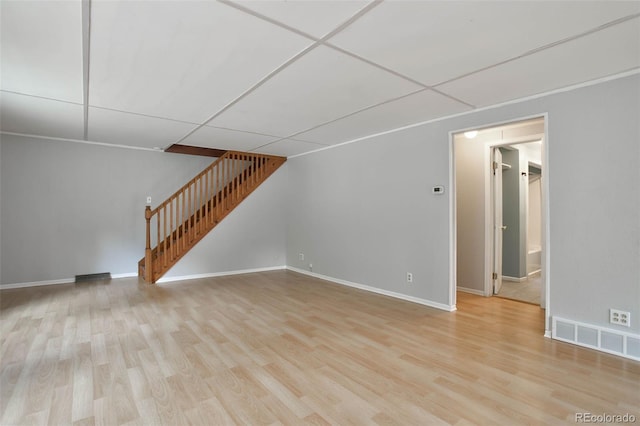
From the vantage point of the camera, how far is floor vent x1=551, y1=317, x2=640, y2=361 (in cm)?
257

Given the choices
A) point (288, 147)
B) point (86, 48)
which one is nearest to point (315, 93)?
point (86, 48)

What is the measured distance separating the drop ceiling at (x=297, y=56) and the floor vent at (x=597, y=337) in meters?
2.18

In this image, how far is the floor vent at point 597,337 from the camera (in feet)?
8.43

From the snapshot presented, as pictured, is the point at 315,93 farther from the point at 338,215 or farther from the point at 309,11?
the point at 338,215

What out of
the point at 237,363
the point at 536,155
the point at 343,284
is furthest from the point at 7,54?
the point at 536,155

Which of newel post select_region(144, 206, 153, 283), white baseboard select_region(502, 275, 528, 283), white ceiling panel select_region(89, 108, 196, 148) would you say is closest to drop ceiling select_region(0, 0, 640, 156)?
white ceiling panel select_region(89, 108, 196, 148)

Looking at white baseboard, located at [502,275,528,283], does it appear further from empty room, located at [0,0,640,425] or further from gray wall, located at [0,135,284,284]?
gray wall, located at [0,135,284,284]

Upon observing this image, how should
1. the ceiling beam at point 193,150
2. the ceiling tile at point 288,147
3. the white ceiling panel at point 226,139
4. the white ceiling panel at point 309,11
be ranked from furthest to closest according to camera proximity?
the ceiling beam at point 193,150
the ceiling tile at point 288,147
the white ceiling panel at point 226,139
the white ceiling panel at point 309,11

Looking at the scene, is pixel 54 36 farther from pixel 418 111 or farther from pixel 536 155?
pixel 536 155

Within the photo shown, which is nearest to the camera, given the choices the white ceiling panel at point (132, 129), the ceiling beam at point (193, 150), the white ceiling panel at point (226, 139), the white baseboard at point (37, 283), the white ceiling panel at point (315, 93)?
the white ceiling panel at point (315, 93)

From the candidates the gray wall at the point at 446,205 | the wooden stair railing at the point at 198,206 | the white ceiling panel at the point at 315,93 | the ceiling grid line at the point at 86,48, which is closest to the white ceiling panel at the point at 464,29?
the white ceiling panel at the point at 315,93

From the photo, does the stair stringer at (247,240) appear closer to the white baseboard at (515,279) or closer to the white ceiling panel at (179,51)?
the white ceiling panel at (179,51)

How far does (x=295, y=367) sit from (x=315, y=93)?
2443 millimetres

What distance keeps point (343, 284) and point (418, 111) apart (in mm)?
3000
